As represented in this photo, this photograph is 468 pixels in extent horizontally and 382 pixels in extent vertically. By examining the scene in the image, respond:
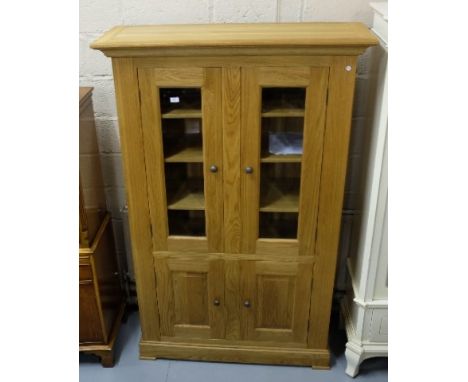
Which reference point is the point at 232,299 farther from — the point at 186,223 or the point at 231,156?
the point at 231,156

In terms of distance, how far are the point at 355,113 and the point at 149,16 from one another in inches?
37.2

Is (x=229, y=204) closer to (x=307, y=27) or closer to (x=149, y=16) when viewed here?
(x=307, y=27)

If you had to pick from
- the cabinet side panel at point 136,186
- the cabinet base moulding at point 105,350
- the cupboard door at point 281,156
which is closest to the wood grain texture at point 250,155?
the cupboard door at point 281,156

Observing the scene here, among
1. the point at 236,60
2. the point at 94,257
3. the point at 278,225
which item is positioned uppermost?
the point at 236,60

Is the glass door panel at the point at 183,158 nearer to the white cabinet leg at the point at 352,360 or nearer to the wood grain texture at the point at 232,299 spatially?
the wood grain texture at the point at 232,299

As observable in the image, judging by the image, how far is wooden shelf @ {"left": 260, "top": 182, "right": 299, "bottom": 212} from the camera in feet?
5.42

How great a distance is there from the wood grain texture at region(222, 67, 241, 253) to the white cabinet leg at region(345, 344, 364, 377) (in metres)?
0.67

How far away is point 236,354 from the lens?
1.93 m

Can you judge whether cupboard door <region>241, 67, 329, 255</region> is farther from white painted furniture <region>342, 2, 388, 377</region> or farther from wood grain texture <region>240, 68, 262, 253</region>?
white painted furniture <region>342, 2, 388, 377</region>

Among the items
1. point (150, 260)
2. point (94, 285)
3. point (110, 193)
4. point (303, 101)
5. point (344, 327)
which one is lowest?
point (344, 327)

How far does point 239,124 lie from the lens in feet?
A: 4.93

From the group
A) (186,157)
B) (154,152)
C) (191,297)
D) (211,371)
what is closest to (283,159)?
(186,157)

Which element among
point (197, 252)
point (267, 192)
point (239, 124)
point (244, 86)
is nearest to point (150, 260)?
point (197, 252)

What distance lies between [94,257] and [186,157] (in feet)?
1.90
